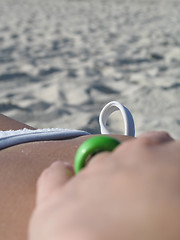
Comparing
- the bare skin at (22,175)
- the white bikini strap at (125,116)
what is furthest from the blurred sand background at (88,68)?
the bare skin at (22,175)

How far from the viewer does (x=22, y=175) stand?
0.84 metres

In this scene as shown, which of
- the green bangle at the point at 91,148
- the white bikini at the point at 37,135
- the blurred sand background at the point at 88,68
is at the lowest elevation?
the green bangle at the point at 91,148

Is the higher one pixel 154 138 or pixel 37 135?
pixel 37 135

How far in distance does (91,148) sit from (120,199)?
0.12m

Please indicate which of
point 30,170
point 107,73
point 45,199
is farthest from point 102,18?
point 45,199

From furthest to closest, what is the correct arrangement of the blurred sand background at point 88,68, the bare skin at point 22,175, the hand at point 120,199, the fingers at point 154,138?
the blurred sand background at point 88,68, the bare skin at point 22,175, the fingers at point 154,138, the hand at point 120,199

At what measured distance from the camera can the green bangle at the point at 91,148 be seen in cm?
53

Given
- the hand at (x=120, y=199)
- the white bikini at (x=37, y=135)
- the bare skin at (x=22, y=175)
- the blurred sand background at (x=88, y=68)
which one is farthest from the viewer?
the blurred sand background at (x=88, y=68)

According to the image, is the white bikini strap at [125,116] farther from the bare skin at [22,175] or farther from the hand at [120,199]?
the hand at [120,199]

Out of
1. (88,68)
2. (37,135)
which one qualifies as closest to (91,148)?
(37,135)

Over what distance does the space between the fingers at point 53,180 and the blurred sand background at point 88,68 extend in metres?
1.20

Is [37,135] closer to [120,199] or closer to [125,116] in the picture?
[125,116]

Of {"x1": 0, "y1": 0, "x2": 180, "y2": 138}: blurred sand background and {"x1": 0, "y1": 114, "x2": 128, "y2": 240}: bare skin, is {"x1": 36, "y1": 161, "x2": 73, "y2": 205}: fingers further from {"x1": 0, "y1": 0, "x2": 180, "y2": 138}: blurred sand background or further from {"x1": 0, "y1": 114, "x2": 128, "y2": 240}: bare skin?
{"x1": 0, "y1": 0, "x2": 180, "y2": 138}: blurred sand background

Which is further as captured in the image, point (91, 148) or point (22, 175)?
point (22, 175)
